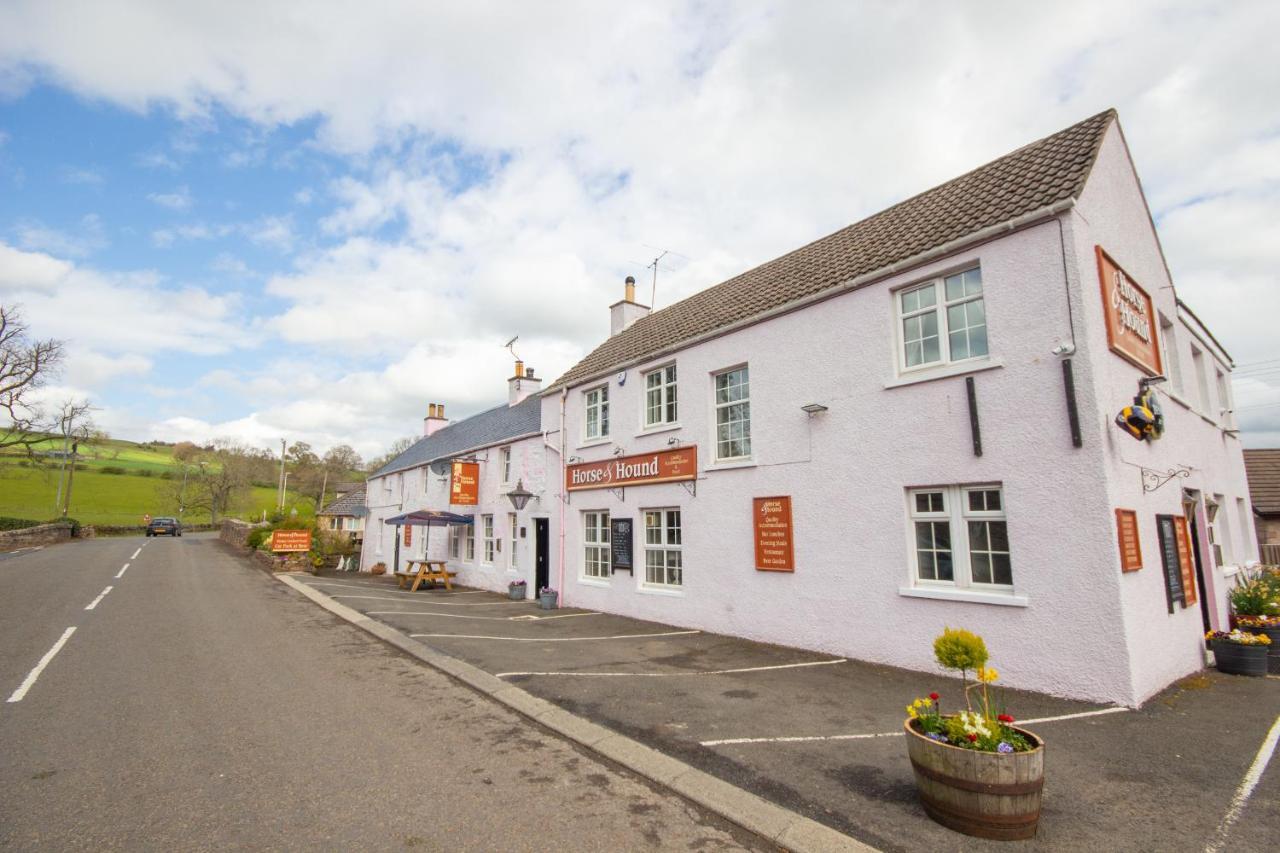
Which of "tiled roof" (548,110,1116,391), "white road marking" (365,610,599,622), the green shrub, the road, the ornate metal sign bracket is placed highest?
"tiled roof" (548,110,1116,391)

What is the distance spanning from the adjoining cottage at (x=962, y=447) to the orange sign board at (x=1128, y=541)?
7cm

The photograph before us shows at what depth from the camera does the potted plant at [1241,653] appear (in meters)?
8.52

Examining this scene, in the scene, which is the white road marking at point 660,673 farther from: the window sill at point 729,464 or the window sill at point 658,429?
the window sill at point 658,429

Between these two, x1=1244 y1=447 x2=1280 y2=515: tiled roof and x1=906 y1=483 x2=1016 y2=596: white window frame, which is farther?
x1=1244 y1=447 x2=1280 y2=515: tiled roof

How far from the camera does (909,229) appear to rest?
1009cm

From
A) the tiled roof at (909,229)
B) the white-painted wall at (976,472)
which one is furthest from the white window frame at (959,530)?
the tiled roof at (909,229)

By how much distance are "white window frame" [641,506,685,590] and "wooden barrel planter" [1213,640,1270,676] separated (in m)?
8.63

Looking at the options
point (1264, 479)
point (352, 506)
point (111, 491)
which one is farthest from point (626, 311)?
point (111, 491)

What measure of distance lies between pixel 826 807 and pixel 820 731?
5.82 feet

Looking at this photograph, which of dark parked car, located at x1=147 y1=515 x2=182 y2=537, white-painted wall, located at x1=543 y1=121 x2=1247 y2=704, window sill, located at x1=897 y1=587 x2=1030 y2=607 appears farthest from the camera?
dark parked car, located at x1=147 y1=515 x2=182 y2=537

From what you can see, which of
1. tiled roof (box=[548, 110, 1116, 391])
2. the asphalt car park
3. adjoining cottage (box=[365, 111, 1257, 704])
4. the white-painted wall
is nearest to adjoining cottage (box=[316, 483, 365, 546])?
adjoining cottage (box=[365, 111, 1257, 704])

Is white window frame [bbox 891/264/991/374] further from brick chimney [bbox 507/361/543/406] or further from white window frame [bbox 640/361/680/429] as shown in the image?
brick chimney [bbox 507/361/543/406]

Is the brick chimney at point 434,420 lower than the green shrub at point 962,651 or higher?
higher

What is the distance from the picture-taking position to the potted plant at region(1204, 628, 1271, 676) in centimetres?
852
